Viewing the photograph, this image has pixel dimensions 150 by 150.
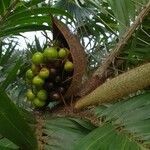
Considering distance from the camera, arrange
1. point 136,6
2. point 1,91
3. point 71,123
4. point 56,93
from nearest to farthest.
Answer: point 1,91 < point 71,123 < point 56,93 < point 136,6

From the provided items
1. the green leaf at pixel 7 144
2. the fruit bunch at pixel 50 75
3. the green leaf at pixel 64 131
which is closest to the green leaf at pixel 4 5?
the fruit bunch at pixel 50 75

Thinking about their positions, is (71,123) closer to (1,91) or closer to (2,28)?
(1,91)

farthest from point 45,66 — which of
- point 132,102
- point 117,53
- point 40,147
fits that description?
point 40,147

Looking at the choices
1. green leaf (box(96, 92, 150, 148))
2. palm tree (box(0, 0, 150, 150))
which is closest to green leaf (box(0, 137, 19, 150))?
palm tree (box(0, 0, 150, 150))

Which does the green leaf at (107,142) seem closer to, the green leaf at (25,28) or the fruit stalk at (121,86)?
the fruit stalk at (121,86)

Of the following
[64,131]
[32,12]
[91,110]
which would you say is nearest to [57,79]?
[91,110]

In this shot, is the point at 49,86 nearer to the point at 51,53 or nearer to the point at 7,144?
the point at 51,53
